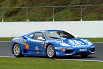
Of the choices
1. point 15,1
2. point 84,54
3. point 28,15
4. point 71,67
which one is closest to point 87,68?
point 71,67

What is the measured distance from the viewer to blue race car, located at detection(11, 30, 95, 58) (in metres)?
14.4

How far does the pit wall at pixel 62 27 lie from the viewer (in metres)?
29.4

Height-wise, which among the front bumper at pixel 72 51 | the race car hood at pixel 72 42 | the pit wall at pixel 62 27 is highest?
the pit wall at pixel 62 27

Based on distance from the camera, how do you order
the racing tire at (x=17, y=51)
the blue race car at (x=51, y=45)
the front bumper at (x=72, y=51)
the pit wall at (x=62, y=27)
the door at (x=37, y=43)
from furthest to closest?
1. the pit wall at (x=62, y=27)
2. the racing tire at (x=17, y=51)
3. the door at (x=37, y=43)
4. the blue race car at (x=51, y=45)
5. the front bumper at (x=72, y=51)

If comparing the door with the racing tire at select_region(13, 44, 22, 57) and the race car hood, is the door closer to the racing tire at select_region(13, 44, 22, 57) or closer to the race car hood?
the racing tire at select_region(13, 44, 22, 57)

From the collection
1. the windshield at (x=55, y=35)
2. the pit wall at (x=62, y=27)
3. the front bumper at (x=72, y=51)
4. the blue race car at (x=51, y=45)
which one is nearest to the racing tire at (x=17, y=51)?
the blue race car at (x=51, y=45)

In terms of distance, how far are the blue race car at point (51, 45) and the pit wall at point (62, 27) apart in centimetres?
1366

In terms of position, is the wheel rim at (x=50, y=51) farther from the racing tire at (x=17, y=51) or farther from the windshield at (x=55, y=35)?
the racing tire at (x=17, y=51)

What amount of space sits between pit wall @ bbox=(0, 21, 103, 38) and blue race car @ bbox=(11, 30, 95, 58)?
13656mm

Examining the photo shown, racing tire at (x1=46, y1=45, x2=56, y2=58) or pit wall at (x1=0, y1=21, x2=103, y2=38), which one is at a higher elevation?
pit wall at (x1=0, y1=21, x2=103, y2=38)

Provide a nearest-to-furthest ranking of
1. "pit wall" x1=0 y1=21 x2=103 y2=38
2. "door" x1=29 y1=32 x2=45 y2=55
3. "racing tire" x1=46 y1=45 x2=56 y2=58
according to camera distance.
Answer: "racing tire" x1=46 y1=45 x2=56 y2=58, "door" x1=29 y1=32 x2=45 y2=55, "pit wall" x1=0 y1=21 x2=103 y2=38

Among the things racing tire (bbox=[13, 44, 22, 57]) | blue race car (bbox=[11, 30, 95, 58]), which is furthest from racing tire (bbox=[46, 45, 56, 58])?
racing tire (bbox=[13, 44, 22, 57])

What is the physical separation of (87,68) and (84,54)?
12.8 feet

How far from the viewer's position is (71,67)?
11.5 metres
